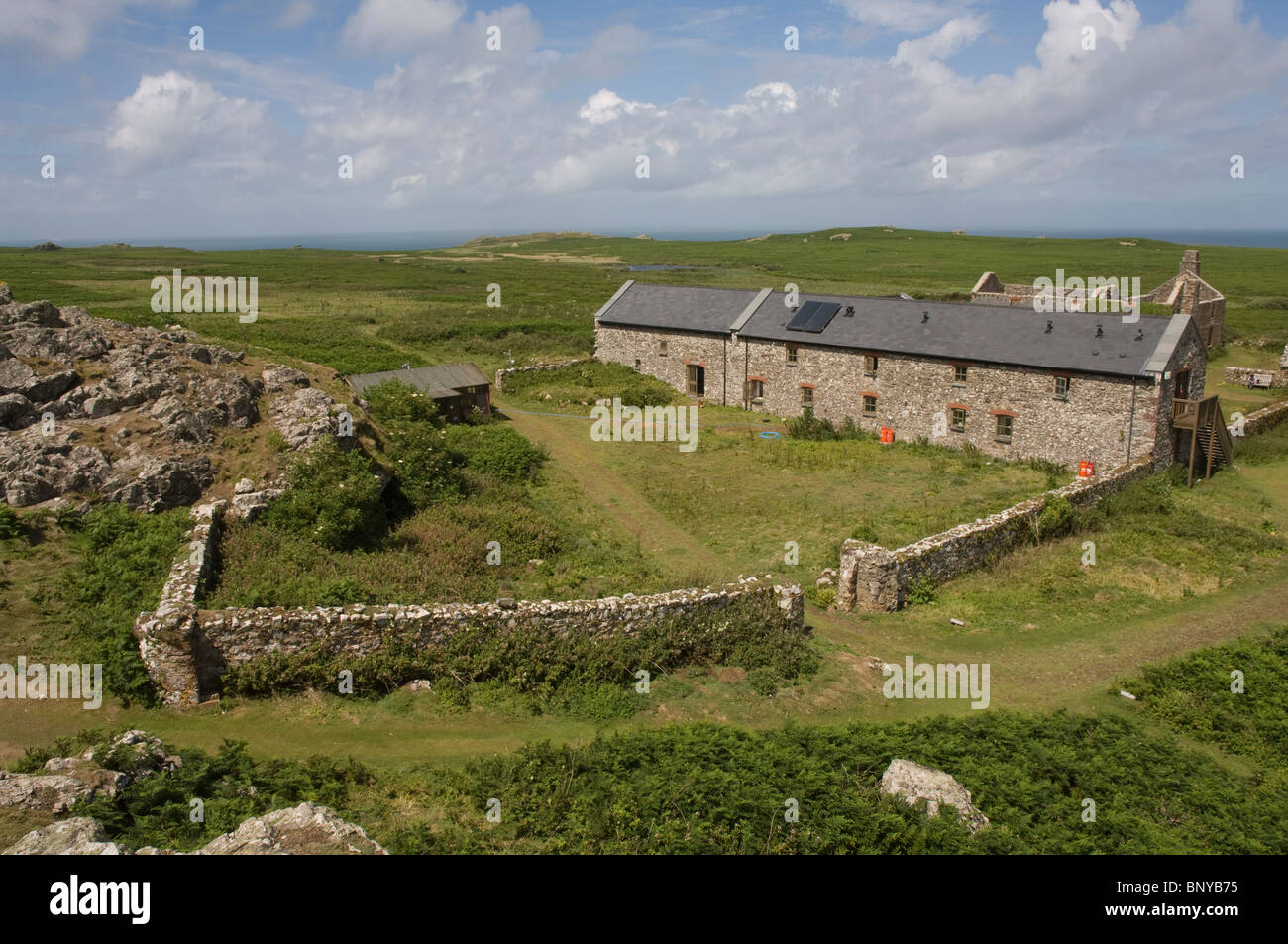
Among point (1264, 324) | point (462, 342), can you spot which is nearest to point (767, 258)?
point (1264, 324)

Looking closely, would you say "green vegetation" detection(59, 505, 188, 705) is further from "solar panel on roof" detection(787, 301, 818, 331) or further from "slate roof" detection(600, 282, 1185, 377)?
"slate roof" detection(600, 282, 1185, 377)

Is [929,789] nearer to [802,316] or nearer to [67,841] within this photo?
[67,841]

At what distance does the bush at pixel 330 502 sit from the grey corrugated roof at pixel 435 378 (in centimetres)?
1262

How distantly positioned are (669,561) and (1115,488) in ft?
50.4

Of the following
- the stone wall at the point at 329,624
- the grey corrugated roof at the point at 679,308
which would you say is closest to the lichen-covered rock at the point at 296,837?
the stone wall at the point at 329,624

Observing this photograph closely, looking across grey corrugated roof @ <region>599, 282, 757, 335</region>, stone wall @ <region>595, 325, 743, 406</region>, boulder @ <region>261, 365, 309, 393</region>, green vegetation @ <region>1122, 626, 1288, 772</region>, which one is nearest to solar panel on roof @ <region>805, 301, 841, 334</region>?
stone wall @ <region>595, 325, 743, 406</region>

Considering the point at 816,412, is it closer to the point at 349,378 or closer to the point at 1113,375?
the point at 1113,375

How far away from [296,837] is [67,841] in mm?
2186

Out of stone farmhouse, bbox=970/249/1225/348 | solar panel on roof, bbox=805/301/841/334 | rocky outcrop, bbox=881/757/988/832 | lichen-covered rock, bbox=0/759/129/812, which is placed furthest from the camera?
stone farmhouse, bbox=970/249/1225/348

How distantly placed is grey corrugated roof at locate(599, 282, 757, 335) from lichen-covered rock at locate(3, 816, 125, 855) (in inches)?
1401

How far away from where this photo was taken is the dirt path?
23.0 meters

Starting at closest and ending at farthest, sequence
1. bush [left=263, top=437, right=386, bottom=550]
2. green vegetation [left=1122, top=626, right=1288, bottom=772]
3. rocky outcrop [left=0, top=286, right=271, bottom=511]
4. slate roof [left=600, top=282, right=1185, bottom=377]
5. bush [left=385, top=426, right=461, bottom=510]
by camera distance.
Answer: green vegetation [left=1122, top=626, right=1288, bottom=772] < bush [left=263, top=437, right=386, bottom=550] < rocky outcrop [left=0, top=286, right=271, bottom=511] < bush [left=385, top=426, right=461, bottom=510] < slate roof [left=600, top=282, right=1185, bottom=377]

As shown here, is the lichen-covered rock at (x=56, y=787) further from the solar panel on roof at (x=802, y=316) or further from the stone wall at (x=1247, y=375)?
the stone wall at (x=1247, y=375)

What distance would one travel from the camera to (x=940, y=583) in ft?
68.2
